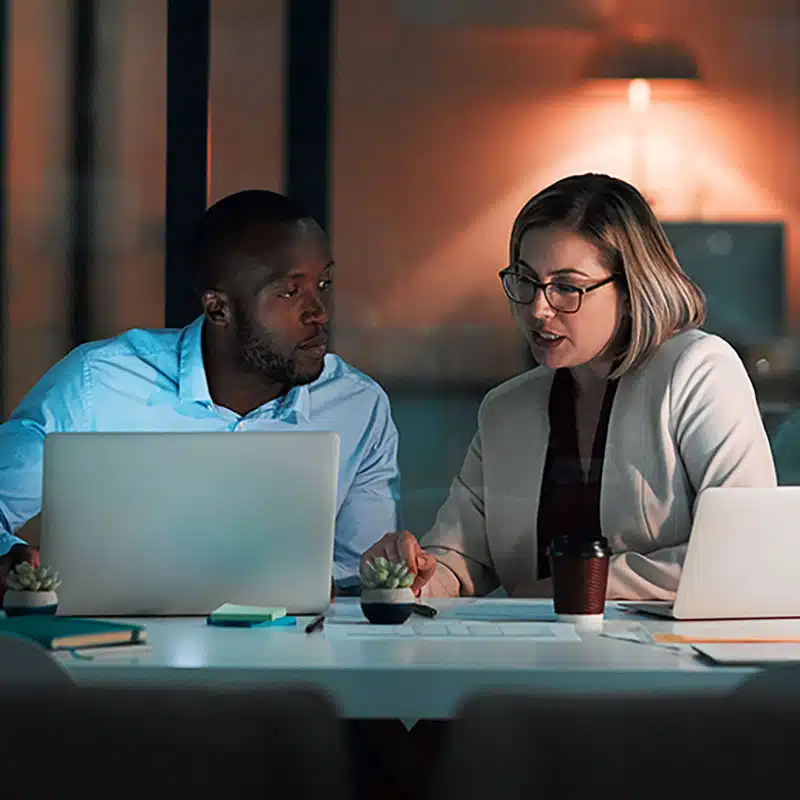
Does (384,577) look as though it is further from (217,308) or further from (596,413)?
(217,308)

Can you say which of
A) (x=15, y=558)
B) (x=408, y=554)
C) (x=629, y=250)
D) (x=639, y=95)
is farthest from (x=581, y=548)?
(x=639, y=95)

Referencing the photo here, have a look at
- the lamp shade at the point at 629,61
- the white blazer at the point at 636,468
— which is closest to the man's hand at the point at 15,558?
the white blazer at the point at 636,468

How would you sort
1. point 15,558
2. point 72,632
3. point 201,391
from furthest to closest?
point 201,391, point 15,558, point 72,632

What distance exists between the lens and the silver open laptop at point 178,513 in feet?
7.02

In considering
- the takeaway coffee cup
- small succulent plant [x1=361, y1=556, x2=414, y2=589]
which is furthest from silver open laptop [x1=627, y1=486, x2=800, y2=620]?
small succulent plant [x1=361, y1=556, x2=414, y2=589]

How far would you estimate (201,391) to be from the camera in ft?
11.2

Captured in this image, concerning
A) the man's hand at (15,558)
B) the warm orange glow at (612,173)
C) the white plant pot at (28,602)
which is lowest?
the white plant pot at (28,602)

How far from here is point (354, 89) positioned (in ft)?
14.4

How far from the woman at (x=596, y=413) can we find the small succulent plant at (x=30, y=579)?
871 millimetres

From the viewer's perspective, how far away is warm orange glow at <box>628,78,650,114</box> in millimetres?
4445

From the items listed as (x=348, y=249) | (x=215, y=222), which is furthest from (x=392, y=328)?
(x=215, y=222)

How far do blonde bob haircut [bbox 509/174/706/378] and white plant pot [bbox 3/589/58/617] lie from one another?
1.39 m

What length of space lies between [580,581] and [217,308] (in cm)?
188

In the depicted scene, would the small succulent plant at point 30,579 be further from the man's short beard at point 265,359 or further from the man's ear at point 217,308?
the man's ear at point 217,308
